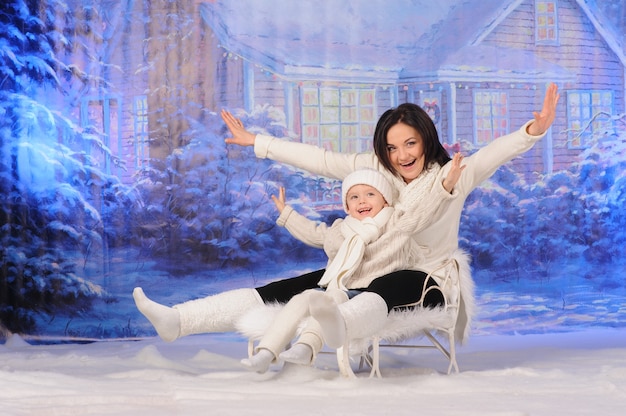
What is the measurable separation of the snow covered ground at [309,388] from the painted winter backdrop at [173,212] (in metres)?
1.44

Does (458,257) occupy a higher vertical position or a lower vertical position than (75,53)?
lower

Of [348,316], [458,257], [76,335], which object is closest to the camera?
[348,316]

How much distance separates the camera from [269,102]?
5.24m

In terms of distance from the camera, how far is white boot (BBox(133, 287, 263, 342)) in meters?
2.95

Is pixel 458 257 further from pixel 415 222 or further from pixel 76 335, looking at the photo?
pixel 76 335

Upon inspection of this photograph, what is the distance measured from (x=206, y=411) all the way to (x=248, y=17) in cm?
324

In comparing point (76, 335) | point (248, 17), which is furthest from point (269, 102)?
point (76, 335)

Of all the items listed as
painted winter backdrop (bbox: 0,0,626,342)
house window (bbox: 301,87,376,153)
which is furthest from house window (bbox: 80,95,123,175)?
house window (bbox: 301,87,376,153)

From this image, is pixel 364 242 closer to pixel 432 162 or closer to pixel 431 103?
pixel 432 162

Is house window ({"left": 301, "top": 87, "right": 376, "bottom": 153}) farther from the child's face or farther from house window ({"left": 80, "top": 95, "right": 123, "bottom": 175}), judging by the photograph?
the child's face

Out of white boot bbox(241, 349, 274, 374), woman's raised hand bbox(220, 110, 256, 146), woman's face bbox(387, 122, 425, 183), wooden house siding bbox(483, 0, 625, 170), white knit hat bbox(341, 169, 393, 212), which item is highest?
wooden house siding bbox(483, 0, 625, 170)

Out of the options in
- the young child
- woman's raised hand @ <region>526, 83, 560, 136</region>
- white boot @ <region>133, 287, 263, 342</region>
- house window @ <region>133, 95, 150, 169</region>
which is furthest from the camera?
house window @ <region>133, 95, 150, 169</region>

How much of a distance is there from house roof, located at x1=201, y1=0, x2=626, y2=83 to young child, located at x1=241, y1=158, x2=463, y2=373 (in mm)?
2082

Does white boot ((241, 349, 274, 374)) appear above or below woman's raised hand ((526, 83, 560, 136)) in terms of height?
below
